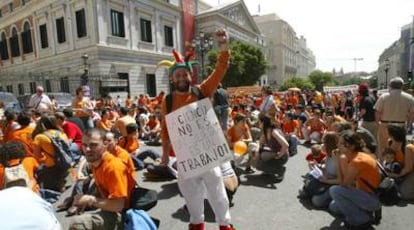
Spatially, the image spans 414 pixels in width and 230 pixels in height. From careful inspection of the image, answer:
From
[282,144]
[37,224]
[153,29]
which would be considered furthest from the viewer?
[153,29]

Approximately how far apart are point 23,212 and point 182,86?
1.79 m

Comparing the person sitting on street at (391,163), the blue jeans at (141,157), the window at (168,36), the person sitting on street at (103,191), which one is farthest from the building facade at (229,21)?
the person sitting on street at (103,191)

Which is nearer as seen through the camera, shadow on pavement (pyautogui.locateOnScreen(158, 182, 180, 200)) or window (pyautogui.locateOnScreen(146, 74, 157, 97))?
shadow on pavement (pyautogui.locateOnScreen(158, 182, 180, 200))

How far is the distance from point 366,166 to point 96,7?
2334 cm

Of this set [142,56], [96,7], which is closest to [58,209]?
[96,7]

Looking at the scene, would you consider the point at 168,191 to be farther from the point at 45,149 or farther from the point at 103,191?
the point at 103,191

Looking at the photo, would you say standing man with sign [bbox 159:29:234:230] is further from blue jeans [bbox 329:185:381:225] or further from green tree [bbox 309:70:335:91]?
green tree [bbox 309:70:335:91]

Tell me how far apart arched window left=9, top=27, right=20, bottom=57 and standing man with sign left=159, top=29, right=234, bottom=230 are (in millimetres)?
35927

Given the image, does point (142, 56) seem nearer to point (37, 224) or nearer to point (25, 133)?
point (25, 133)

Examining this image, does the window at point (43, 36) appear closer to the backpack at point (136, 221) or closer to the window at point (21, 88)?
the window at point (21, 88)

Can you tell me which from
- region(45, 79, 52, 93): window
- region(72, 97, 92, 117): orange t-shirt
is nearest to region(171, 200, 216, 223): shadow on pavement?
region(72, 97, 92, 117): orange t-shirt

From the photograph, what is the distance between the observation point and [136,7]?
2641 centimetres

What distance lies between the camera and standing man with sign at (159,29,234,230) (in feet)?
9.27

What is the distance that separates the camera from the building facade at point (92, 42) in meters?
22.8
